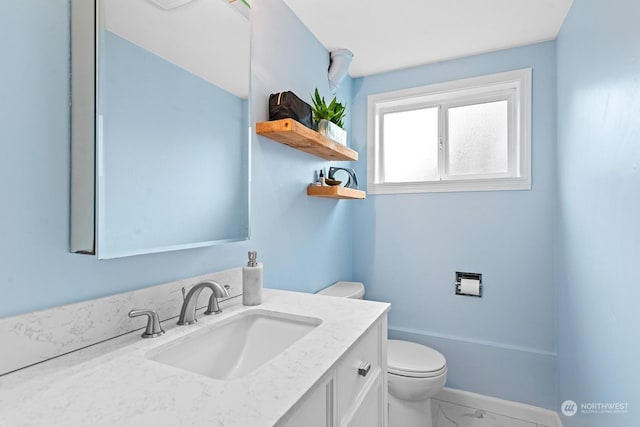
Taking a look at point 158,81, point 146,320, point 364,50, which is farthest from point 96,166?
point 364,50

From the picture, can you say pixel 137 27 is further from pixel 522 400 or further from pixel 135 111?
pixel 522 400

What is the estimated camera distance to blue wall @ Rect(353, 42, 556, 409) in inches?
77.0

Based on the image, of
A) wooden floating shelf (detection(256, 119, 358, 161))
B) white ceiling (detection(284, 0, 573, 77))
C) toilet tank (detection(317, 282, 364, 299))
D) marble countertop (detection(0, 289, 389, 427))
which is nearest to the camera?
marble countertop (detection(0, 289, 389, 427))

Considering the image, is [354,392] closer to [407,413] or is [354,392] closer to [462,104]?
[407,413]

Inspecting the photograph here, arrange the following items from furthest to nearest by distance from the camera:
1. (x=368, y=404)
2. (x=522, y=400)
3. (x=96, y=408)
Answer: (x=522, y=400), (x=368, y=404), (x=96, y=408)

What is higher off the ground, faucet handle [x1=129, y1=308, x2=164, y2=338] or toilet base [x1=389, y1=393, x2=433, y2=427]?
faucet handle [x1=129, y1=308, x2=164, y2=338]

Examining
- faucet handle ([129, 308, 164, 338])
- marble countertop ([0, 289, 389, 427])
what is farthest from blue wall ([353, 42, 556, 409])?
faucet handle ([129, 308, 164, 338])

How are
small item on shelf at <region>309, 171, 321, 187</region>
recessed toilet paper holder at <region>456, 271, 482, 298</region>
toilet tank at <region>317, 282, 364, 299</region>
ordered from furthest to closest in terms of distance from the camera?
recessed toilet paper holder at <region>456, 271, 482, 298</region> → toilet tank at <region>317, 282, 364, 299</region> → small item on shelf at <region>309, 171, 321, 187</region>

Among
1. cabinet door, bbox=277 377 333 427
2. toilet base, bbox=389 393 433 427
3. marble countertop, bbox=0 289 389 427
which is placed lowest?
toilet base, bbox=389 393 433 427

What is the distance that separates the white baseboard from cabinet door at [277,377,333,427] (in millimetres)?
1746

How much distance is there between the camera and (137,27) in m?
0.87

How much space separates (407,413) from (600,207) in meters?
1.38

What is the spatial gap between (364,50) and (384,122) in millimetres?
603

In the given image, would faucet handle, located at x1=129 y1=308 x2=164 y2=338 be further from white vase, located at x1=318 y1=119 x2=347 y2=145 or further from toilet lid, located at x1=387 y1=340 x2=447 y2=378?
toilet lid, located at x1=387 y1=340 x2=447 y2=378
